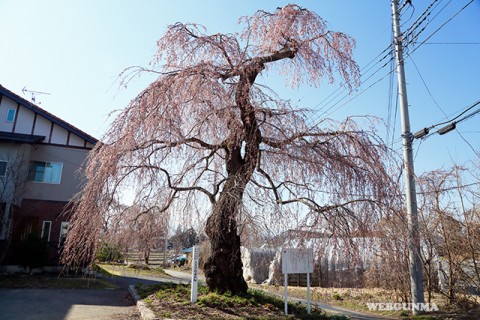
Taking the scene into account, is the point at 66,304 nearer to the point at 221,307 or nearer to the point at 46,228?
the point at 221,307

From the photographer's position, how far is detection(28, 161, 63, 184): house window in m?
18.9

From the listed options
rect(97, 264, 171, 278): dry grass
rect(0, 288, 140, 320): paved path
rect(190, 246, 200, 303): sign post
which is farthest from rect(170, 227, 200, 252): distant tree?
rect(97, 264, 171, 278): dry grass

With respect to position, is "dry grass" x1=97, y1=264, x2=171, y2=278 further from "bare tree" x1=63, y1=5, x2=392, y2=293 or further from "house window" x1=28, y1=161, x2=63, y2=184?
"bare tree" x1=63, y1=5, x2=392, y2=293

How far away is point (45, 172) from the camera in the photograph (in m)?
19.1

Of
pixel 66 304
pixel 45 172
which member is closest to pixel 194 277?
pixel 66 304

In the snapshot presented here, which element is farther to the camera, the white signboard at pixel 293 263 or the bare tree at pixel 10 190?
the bare tree at pixel 10 190

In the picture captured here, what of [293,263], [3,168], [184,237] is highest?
[3,168]

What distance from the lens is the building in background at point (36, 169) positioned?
689 inches

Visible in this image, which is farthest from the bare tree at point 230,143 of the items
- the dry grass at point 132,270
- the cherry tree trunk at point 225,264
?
the dry grass at point 132,270

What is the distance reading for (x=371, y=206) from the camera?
749cm

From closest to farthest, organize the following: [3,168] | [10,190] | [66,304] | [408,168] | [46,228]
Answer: [408,168]
[66,304]
[10,190]
[3,168]
[46,228]

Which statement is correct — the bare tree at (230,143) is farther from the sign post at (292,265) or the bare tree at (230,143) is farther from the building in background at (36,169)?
the building in background at (36,169)

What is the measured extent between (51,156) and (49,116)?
206cm

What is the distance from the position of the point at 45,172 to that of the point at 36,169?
46 cm
